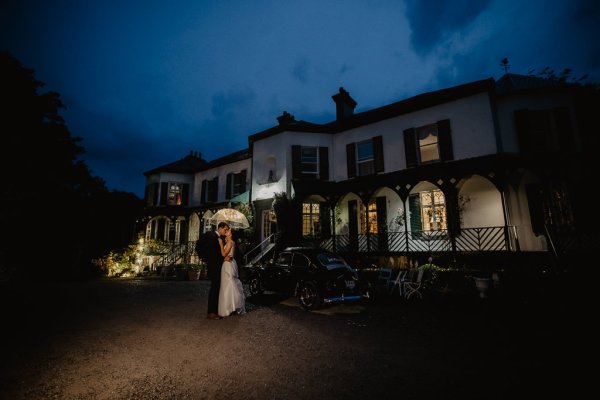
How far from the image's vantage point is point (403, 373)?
3.70 metres

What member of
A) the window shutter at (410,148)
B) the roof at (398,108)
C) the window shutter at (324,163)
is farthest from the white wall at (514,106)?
the window shutter at (324,163)

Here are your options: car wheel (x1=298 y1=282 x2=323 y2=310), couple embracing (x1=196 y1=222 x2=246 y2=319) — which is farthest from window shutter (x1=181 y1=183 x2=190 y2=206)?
car wheel (x1=298 y1=282 x2=323 y2=310)

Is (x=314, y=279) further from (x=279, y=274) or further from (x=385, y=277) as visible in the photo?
(x=385, y=277)

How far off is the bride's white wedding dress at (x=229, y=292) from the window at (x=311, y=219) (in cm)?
931

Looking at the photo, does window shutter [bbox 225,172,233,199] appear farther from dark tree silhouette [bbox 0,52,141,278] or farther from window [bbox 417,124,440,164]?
window [bbox 417,124,440,164]

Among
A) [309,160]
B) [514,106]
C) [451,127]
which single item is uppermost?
[514,106]

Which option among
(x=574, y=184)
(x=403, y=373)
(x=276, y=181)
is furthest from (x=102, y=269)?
(x=574, y=184)

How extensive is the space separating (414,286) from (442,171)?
506 centimetres

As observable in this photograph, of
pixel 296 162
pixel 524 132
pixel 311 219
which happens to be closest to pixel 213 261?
pixel 311 219

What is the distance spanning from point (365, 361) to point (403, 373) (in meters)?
0.58

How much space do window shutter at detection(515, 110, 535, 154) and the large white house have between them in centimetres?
4

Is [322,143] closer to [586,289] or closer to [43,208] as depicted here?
[586,289]

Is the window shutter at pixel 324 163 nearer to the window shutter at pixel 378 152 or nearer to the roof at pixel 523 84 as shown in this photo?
the window shutter at pixel 378 152

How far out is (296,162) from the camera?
16.7m
